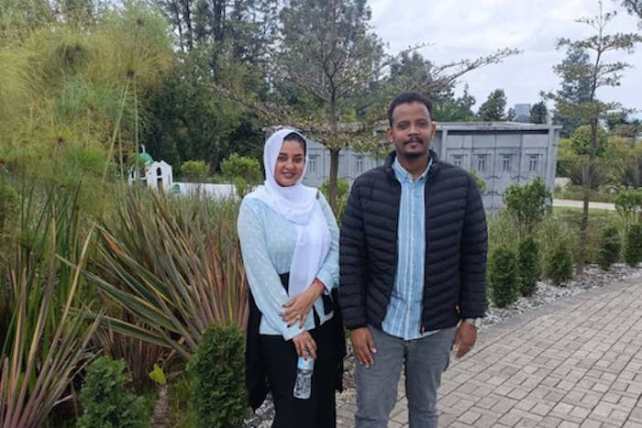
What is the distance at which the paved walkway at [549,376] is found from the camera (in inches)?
126

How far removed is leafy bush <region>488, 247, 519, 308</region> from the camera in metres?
5.51

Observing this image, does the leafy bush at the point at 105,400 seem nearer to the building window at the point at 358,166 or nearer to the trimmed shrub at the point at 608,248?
the trimmed shrub at the point at 608,248

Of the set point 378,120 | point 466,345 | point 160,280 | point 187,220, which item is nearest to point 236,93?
point 378,120

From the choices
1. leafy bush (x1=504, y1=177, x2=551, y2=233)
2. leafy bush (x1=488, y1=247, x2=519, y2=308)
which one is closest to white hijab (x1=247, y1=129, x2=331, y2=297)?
leafy bush (x1=488, y1=247, x2=519, y2=308)

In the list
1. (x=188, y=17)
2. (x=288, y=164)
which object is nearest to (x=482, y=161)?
(x=288, y=164)

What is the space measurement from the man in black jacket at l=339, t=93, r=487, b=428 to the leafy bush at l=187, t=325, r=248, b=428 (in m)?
0.72

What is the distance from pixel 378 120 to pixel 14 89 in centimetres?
314

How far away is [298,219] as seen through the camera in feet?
6.91

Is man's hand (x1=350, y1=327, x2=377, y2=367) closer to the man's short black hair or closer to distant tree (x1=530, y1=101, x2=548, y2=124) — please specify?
the man's short black hair

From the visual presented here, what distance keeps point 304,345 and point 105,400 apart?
2.83 feet

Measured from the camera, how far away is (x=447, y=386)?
3631 mm

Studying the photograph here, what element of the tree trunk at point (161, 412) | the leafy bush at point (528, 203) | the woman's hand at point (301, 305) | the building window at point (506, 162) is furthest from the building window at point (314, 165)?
the woman's hand at point (301, 305)

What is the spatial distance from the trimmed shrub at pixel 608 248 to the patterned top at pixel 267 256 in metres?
6.84

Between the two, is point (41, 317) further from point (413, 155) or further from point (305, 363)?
point (413, 155)
